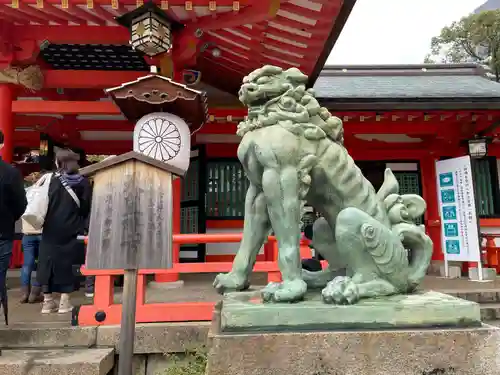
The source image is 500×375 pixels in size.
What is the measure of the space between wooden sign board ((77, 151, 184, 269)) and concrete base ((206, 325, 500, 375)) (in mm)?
694

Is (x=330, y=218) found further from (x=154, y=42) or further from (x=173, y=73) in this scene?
(x=173, y=73)

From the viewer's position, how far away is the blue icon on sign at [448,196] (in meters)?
6.30

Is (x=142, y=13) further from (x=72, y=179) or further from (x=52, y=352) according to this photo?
(x=52, y=352)

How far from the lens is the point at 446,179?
21.0 feet

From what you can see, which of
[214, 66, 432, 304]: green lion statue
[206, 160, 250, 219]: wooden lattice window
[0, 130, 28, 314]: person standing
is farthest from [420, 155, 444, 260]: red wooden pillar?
[0, 130, 28, 314]: person standing

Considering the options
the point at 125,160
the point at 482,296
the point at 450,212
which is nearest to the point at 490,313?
the point at 482,296

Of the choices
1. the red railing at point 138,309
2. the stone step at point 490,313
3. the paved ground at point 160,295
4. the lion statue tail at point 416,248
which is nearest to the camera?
the lion statue tail at point 416,248

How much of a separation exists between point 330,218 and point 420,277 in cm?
51

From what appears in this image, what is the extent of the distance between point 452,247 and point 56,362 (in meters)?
5.96

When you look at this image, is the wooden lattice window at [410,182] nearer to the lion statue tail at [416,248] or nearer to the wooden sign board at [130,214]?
the lion statue tail at [416,248]

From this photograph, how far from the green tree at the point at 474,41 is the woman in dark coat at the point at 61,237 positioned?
21.0m

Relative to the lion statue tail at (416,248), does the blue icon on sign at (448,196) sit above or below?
above

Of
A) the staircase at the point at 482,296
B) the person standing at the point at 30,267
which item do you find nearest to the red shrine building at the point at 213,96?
the person standing at the point at 30,267

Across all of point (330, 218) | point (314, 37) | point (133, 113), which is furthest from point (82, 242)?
point (314, 37)
